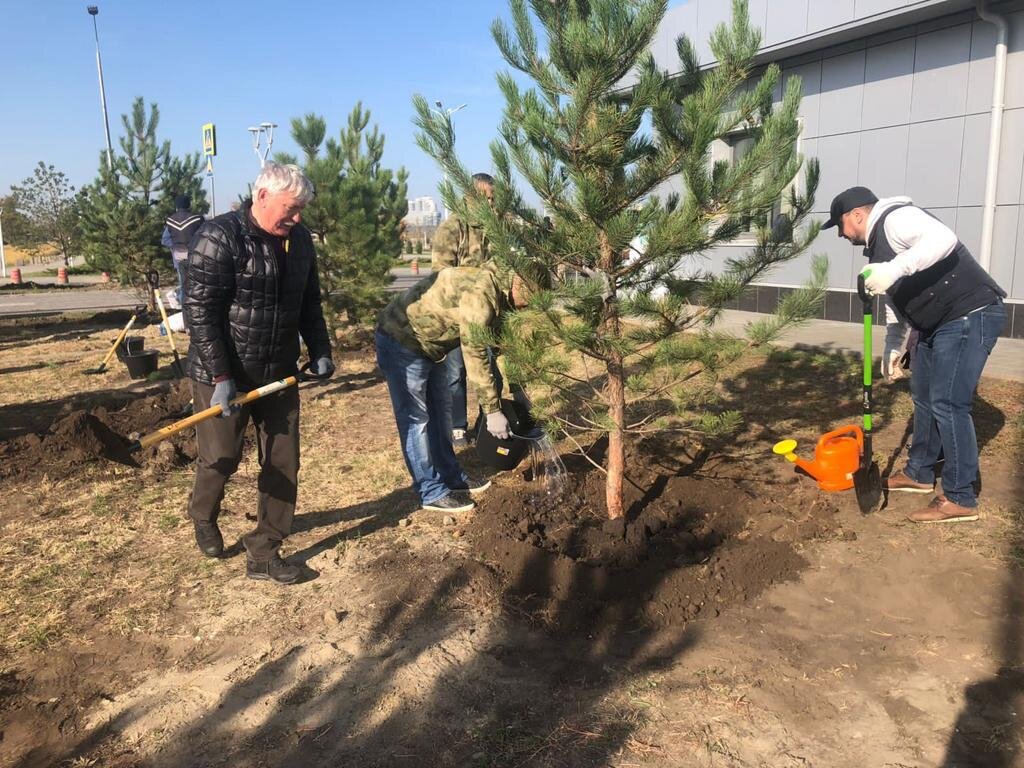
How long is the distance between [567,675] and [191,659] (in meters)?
1.37

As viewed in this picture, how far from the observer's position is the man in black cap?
338 centimetres

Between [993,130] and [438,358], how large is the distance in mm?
6991

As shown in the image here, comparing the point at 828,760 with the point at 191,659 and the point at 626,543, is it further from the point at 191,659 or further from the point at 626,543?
the point at 191,659

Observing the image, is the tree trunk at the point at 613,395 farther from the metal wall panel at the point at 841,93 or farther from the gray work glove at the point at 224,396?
the metal wall panel at the point at 841,93

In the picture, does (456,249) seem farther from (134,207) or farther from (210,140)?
(210,140)

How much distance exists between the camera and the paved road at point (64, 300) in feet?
55.2

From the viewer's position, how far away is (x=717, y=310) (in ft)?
10.9

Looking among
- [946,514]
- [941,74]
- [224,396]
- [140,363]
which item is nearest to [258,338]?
[224,396]

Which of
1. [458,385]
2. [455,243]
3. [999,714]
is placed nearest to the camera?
[999,714]

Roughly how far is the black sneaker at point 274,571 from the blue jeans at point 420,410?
0.89m

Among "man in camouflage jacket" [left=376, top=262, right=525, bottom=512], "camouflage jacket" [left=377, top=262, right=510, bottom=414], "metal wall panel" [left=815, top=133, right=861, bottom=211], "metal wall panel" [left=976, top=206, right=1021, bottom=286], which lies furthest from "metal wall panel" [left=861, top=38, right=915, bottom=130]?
"camouflage jacket" [left=377, top=262, right=510, bottom=414]

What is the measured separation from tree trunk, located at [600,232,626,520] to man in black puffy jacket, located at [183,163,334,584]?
1287 mm

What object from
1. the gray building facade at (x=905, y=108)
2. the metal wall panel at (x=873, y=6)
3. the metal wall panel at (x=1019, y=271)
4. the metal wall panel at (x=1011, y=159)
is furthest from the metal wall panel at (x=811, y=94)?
the metal wall panel at (x=1019, y=271)

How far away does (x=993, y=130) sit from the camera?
7691mm
